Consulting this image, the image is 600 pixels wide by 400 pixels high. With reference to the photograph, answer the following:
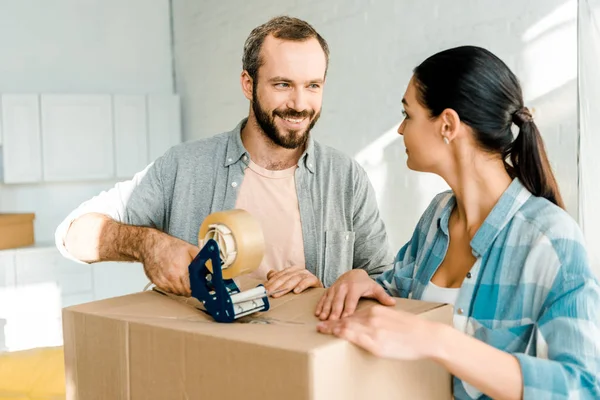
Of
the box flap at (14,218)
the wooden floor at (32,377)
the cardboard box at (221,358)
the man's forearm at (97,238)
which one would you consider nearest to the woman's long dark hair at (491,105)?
the cardboard box at (221,358)

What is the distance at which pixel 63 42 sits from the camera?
514cm

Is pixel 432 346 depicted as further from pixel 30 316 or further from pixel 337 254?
pixel 30 316

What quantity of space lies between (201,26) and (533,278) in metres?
4.63

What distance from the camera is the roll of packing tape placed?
1.07m

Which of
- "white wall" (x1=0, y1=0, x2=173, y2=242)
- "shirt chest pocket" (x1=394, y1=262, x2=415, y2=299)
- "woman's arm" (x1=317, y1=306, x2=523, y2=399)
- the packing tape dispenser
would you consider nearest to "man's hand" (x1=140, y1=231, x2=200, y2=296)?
the packing tape dispenser

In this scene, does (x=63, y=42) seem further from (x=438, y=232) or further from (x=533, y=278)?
(x=533, y=278)

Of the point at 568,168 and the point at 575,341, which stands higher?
the point at 568,168

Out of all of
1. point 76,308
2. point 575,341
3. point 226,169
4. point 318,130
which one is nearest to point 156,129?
point 318,130

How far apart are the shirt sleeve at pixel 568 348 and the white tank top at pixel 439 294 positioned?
219 millimetres

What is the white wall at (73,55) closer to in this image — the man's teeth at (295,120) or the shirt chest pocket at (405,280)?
the man's teeth at (295,120)

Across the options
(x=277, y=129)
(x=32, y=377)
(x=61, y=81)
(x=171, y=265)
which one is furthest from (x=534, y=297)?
(x=61, y=81)

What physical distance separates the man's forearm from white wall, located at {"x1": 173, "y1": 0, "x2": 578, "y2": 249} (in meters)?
1.90

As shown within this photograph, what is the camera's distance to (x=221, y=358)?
3.11 feet

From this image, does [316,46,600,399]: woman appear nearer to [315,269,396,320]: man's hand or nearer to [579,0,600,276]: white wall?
[315,269,396,320]: man's hand
